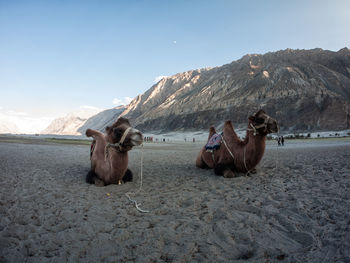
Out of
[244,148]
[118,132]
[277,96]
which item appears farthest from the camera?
[277,96]

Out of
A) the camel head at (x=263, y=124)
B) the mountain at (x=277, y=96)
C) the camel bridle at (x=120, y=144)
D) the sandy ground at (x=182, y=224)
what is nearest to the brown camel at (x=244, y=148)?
the camel head at (x=263, y=124)

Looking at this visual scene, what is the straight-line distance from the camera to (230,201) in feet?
12.2

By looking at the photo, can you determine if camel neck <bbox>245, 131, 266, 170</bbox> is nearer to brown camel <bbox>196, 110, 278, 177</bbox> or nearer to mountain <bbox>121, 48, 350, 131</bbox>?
brown camel <bbox>196, 110, 278, 177</bbox>

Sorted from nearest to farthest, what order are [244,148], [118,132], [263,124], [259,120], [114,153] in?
[118,132] → [114,153] → [263,124] → [259,120] → [244,148]

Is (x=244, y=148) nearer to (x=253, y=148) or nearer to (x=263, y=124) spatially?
(x=253, y=148)

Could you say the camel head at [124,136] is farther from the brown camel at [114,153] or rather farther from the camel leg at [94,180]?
the camel leg at [94,180]

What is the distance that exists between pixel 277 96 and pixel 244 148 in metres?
60.6

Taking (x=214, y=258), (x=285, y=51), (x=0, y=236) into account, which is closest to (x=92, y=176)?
(x=0, y=236)

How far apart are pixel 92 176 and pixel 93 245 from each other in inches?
125

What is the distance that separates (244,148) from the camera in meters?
5.62

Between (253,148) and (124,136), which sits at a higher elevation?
(124,136)

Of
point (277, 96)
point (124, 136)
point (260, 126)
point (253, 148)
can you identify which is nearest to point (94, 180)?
point (124, 136)

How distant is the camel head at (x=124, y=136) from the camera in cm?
416

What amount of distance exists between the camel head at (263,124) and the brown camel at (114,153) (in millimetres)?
2922
